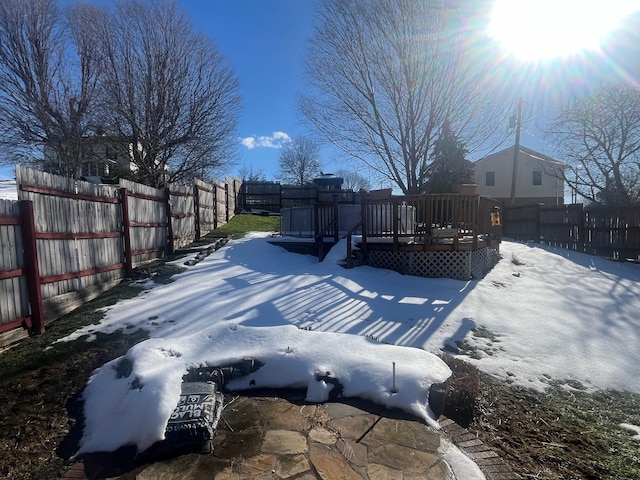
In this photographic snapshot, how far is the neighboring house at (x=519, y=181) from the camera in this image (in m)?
28.7

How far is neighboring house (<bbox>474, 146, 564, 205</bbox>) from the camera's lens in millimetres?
28656

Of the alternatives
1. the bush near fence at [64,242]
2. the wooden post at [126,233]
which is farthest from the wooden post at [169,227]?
the wooden post at [126,233]

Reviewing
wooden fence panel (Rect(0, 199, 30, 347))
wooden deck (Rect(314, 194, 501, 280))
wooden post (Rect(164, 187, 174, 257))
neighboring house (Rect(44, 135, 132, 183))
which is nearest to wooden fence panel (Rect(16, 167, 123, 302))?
wooden fence panel (Rect(0, 199, 30, 347))

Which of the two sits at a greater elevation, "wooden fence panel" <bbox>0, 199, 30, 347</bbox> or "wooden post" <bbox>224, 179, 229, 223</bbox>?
"wooden post" <bbox>224, 179, 229, 223</bbox>

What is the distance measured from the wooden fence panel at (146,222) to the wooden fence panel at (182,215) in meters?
0.50

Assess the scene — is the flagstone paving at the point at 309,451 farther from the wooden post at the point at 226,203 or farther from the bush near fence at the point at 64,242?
the wooden post at the point at 226,203

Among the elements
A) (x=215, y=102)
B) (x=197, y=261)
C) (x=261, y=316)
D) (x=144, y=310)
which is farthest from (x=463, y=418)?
(x=215, y=102)

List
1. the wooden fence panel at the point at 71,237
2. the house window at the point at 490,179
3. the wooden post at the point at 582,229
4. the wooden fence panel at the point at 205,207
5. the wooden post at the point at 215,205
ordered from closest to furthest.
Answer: the wooden fence panel at the point at 71,237
the wooden post at the point at 582,229
the wooden fence panel at the point at 205,207
the wooden post at the point at 215,205
the house window at the point at 490,179

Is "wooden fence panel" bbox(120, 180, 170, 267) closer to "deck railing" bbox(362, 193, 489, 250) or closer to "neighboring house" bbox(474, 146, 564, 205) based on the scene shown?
"deck railing" bbox(362, 193, 489, 250)

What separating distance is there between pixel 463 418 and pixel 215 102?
14441mm

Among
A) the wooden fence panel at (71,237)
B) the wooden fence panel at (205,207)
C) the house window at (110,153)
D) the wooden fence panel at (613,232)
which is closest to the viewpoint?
the wooden fence panel at (71,237)

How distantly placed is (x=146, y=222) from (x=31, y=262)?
3.76 m

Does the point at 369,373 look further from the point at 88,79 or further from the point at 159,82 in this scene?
the point at 88,79

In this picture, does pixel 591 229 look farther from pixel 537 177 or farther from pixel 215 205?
pixel 537 177
